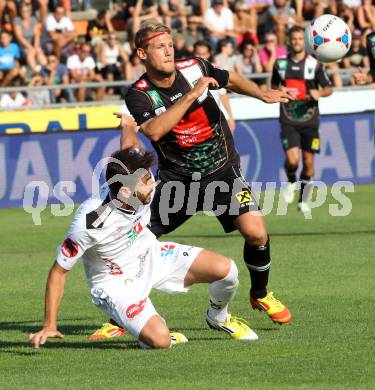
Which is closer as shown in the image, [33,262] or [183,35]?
[33,262]

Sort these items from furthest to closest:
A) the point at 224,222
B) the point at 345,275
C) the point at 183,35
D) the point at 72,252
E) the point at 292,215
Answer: the point at 183,35
the point at 292,215
the point at 345,275
the point at 224,222
the point at 72,252

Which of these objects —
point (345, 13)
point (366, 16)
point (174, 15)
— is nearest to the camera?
point (174, 15)

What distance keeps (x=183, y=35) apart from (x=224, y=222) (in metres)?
15.4

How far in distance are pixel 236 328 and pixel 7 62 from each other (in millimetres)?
15504

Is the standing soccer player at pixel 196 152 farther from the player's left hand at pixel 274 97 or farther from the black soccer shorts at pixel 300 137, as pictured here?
the black soccer shorts at pixel 300 137

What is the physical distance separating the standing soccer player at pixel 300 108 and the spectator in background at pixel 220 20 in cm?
732

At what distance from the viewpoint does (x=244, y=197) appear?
905 centimetres

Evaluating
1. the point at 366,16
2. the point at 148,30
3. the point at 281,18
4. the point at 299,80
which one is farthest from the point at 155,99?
the point at 366,16

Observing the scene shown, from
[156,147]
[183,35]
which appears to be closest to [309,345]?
[156,147]

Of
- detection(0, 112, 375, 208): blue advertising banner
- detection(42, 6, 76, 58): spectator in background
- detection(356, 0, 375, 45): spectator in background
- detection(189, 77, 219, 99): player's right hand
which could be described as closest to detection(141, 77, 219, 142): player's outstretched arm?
detection(189, 77, 219, 99): player's right hand

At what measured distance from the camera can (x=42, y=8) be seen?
24391 millimetres

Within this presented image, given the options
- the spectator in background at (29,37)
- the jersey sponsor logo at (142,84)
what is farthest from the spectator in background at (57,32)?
the jersey sponsor logo at (142,84)

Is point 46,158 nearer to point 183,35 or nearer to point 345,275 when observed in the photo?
point 183,35

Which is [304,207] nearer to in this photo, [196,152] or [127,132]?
[196,152]
